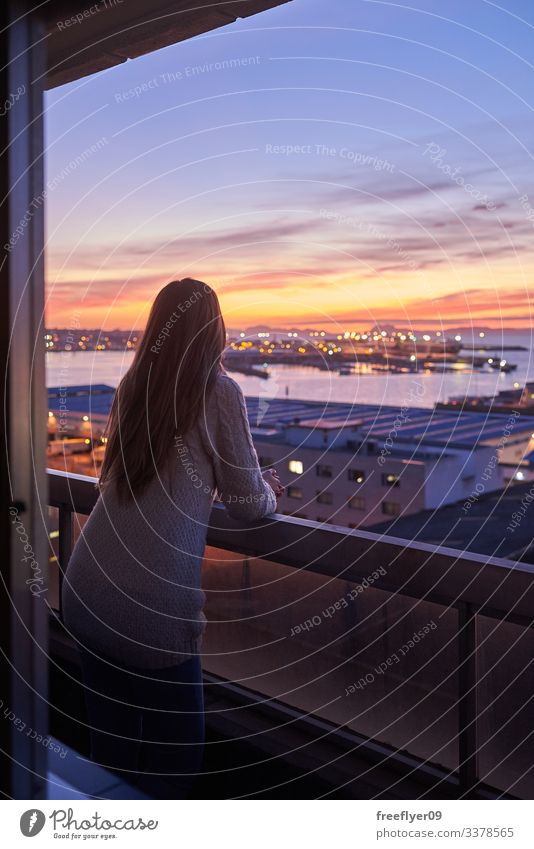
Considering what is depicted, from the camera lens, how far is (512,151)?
179cm

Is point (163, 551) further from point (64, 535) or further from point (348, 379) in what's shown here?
point (64, 535)

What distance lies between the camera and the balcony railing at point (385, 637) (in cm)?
146

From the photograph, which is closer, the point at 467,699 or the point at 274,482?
the point at 467,699

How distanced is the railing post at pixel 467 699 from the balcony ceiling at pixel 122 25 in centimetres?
152

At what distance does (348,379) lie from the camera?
2.05m

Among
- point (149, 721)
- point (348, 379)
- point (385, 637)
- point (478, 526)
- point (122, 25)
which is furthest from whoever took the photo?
point (478, 526)

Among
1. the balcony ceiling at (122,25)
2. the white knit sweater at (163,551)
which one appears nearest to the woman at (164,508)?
the white knit sweater at (163,551)

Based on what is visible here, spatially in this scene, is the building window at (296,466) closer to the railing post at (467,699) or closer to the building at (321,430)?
the building at (321,430)

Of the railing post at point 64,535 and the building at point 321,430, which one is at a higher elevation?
the building at point 321,430

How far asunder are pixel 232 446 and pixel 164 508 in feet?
0.56

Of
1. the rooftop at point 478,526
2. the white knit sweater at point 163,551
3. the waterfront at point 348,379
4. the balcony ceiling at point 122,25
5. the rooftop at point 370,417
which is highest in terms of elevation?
the balcony ceiling at point 122,25

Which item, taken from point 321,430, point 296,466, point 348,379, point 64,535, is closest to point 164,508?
point 296,466
